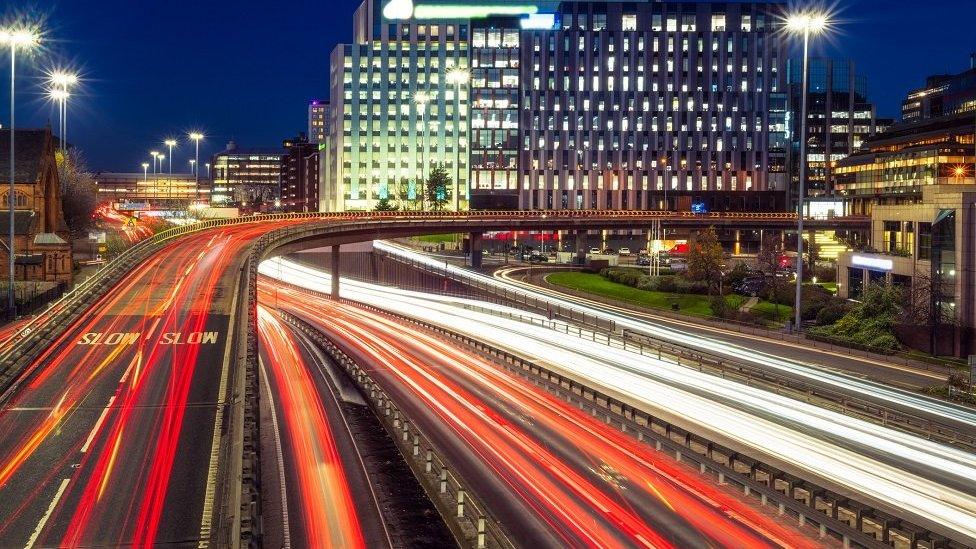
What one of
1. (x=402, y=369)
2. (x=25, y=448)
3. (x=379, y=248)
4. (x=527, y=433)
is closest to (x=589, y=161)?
(x=379, y=248)

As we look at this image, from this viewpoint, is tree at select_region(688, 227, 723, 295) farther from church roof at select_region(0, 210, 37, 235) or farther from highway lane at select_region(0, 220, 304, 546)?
church roof at select_region(0, 210, 37, 235)

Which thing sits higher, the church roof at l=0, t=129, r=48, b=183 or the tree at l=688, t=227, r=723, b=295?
the church roof at l=0, t=129, r=48, b=183

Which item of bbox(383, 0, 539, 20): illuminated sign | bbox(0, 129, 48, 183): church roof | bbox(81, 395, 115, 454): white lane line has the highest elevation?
bbox(383, 0, 539, 20): illuminated sign

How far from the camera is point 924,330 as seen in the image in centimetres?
5200

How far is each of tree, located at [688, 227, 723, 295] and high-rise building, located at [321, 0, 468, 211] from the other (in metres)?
94.4

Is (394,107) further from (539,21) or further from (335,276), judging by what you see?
(335,276)

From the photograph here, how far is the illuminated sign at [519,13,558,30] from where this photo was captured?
170 metres

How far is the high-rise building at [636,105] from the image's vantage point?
16400 cm

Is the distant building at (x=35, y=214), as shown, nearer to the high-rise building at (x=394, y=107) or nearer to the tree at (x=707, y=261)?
the tree at (x=707, y=261)

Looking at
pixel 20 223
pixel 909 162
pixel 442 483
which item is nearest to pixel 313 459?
pixel 442 483

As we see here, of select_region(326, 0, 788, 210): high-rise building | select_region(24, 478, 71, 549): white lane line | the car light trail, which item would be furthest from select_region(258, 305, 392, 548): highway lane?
select_region(326, 0, 788, 210): high-rise building

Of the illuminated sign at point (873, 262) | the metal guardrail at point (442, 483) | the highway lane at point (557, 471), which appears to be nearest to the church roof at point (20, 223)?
the highway lane at point (557, 471)

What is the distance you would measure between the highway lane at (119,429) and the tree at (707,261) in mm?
49358

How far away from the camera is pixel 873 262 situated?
2630 inches
